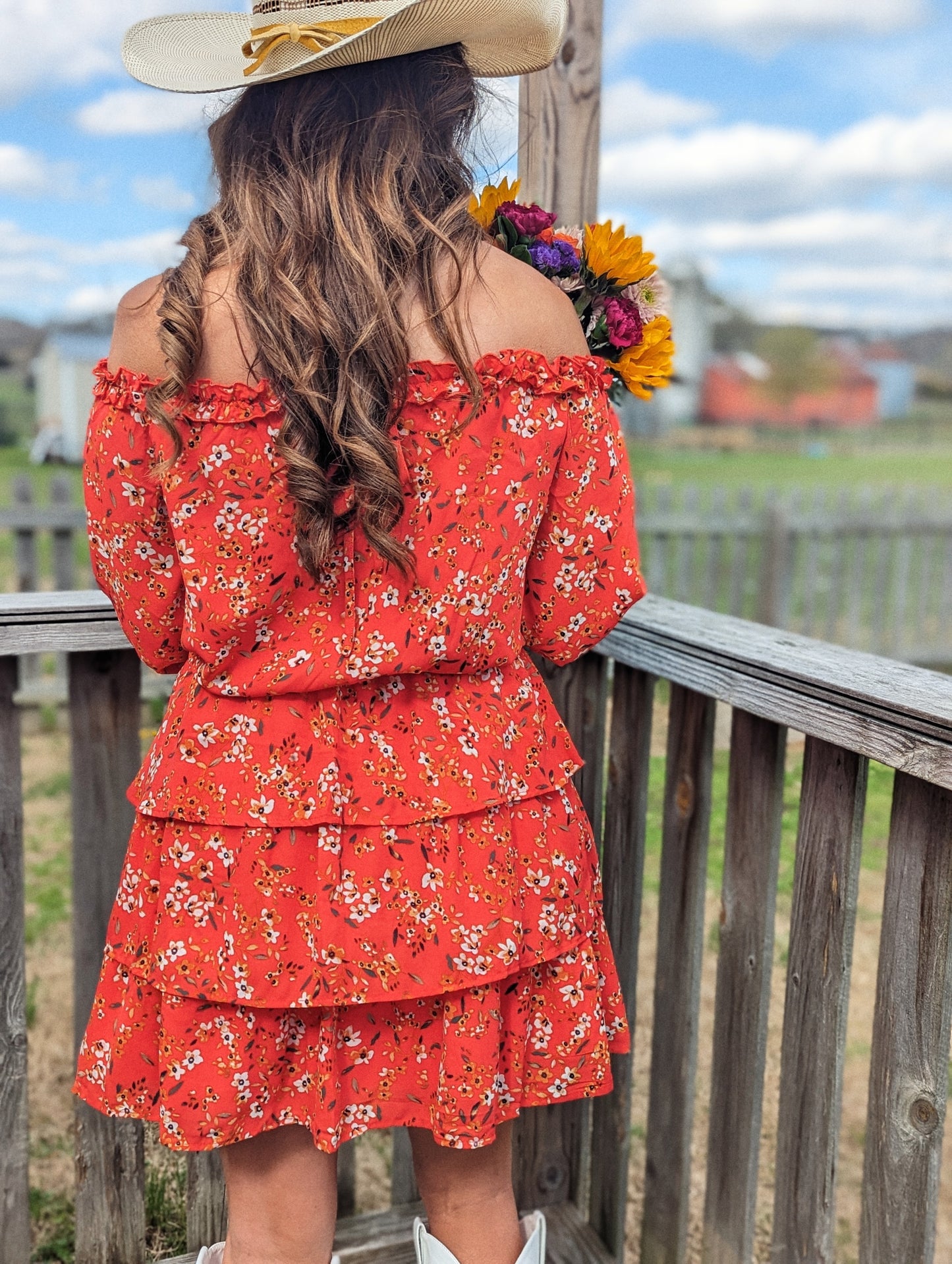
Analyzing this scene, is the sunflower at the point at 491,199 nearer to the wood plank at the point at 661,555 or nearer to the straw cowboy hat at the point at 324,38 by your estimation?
the straw cowboy hat at the point at 324,38

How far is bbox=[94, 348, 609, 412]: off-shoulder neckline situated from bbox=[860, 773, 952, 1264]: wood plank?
22.9 inches

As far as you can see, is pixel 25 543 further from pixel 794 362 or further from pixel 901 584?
pixel 794 362

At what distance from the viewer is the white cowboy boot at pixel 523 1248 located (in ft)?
4.05

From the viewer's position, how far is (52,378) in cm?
1652

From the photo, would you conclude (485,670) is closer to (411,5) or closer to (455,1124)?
(455,1124)

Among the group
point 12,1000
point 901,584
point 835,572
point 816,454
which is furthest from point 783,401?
point 12,1000

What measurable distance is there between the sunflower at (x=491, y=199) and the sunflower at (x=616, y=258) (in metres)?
0.13

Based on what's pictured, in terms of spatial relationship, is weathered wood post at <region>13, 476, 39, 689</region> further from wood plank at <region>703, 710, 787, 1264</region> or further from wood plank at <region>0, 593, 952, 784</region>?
wood plank at <region>703, 710, 787, 1264</region>

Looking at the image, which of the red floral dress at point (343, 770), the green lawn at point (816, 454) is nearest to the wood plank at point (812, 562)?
the red floral dress at point (343, 770)

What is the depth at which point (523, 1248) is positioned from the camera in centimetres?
128

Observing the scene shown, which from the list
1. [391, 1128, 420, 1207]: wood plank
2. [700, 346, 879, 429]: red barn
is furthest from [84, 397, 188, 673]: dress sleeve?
[700, 346, 879, 429]: red barn

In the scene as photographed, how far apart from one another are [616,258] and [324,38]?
0.43m

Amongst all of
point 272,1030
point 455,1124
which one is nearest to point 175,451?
point 272,1030

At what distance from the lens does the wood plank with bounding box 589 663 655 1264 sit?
1.66 meters
